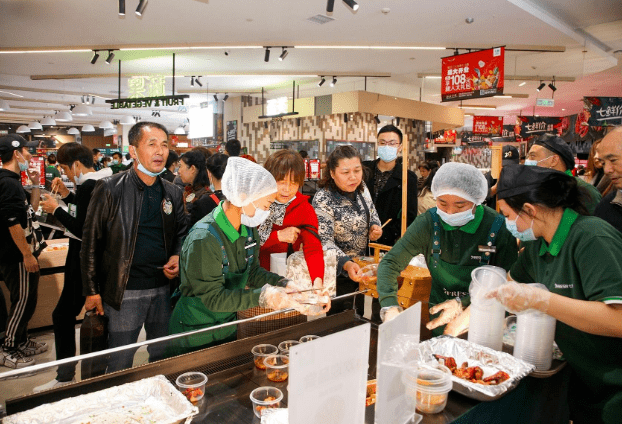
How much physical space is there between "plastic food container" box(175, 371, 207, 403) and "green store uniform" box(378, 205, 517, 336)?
3.14 feet

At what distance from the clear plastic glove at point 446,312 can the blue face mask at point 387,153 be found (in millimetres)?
2264

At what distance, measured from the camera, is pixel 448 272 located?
219 cm

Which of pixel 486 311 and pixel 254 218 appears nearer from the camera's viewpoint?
pixel 486 311

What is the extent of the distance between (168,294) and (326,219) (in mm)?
1149

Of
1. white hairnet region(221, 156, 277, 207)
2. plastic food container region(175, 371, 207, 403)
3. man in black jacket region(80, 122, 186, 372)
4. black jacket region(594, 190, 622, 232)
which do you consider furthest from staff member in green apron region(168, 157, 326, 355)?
black jacket region(594, 190, 622, 232)

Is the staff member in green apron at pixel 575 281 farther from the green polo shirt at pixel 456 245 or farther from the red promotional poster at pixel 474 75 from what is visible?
the red promotional poster at pixel 474 75

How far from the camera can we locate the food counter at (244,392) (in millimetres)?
1360

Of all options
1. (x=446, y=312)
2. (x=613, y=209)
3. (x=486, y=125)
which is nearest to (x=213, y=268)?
(x=446, y=312)

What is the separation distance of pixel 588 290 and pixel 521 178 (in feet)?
1.54

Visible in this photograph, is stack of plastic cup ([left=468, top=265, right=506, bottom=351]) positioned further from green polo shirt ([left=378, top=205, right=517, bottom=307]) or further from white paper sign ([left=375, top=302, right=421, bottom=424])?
white paper sign ([left=375, top=302, right=421, bottom=424])

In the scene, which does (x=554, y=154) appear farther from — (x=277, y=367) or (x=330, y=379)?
(x=330, y=379)

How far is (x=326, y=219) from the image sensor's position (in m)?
2.95

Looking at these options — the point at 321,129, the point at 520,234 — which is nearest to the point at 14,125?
the point at 321,129

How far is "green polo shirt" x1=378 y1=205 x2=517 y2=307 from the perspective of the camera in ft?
7.11
